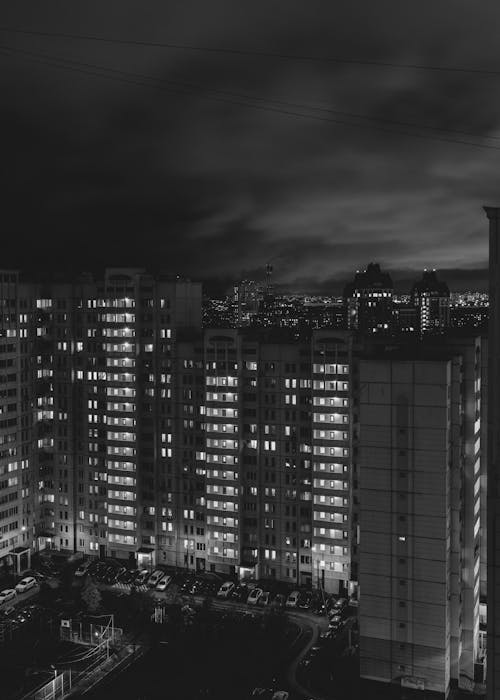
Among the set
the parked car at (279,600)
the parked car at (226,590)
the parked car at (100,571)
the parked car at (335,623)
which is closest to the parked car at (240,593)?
the parked car at (226,590)

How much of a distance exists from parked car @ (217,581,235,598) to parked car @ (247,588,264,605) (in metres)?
1.26

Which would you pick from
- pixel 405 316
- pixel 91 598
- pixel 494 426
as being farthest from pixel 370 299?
pixel 494 426

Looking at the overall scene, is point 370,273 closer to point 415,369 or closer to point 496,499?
point 415,369

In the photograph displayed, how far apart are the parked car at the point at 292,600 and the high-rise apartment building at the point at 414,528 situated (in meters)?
8.92

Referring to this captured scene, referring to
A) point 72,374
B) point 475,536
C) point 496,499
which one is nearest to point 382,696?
point 475,536

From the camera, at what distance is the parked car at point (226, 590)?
4130 cm

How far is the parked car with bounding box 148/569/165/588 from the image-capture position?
43.1 meters

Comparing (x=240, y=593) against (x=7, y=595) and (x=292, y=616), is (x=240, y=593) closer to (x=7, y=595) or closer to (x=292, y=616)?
(x=292, y=616)

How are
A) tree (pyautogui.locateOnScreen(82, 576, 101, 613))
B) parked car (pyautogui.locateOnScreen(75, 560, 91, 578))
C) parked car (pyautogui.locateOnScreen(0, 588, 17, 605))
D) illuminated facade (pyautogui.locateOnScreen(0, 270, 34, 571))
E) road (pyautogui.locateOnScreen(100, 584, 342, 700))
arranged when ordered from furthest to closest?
illuminated facade (pyautogui.locateOnScreen(0, 270, 34, 571)), parked car (pyautogui.locateOnScreen(75, 560, 91, 578)), parked car (pyautogui.locateOnScreen(0, 588, 17, 605)), tree (pyautogui.locateOnScreen(82, 576, 101, 613)), road (pyautogui.locateOnScreen(100, 584, 342, 700))

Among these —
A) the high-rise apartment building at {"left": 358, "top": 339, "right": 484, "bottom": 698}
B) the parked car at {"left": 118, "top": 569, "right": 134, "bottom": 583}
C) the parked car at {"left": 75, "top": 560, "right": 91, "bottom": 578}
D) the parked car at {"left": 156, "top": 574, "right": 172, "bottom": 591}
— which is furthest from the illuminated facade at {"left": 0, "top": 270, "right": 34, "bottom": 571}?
the high-rise apartment building at {"left": 358, "top": 339, "right": 484, "bottom": 698}

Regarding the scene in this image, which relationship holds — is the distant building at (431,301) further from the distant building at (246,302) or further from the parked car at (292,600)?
the parked car at (292,600)

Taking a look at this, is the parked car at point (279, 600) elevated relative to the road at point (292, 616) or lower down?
elevated

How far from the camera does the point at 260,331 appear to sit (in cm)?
4606

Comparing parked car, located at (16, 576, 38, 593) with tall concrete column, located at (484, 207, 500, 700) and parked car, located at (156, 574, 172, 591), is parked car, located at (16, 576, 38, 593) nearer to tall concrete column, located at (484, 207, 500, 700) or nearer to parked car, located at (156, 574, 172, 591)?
parked car, located at (156, 574, 172, 591)
